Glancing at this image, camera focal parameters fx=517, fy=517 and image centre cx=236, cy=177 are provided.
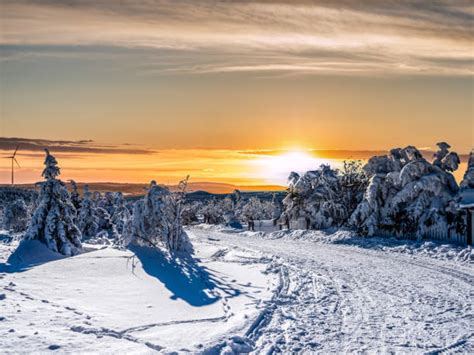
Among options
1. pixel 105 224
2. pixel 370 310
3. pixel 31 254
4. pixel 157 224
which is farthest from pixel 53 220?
pixel 105 224

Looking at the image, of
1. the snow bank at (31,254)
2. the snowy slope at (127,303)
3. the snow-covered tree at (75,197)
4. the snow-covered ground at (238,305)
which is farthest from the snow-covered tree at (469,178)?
the snow-covered tree at (75,197)

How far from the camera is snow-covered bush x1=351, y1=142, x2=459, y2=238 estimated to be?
109ft

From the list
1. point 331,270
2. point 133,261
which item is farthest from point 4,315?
point 331,270

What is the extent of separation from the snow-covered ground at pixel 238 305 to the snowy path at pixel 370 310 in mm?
30

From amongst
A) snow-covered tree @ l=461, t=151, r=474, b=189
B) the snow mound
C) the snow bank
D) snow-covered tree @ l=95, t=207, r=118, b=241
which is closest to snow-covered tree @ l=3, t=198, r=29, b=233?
snow-covered tree @ l=95, t=207, r=118, b=241

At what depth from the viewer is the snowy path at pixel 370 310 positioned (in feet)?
34.1

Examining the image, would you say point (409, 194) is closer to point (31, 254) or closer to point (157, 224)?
point (157, 224)

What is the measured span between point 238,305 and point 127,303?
119 inches

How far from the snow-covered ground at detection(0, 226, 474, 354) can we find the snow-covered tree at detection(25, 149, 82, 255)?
22.6 ft

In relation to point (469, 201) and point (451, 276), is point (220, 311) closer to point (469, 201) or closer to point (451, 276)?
point (451, 276)

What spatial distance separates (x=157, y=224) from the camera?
25.9 meters

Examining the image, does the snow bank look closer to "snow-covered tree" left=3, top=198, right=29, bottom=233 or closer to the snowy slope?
the snowy slope

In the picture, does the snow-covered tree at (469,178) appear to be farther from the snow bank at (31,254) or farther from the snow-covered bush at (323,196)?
the snow bank at (31,254)

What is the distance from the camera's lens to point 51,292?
15.5 metres
